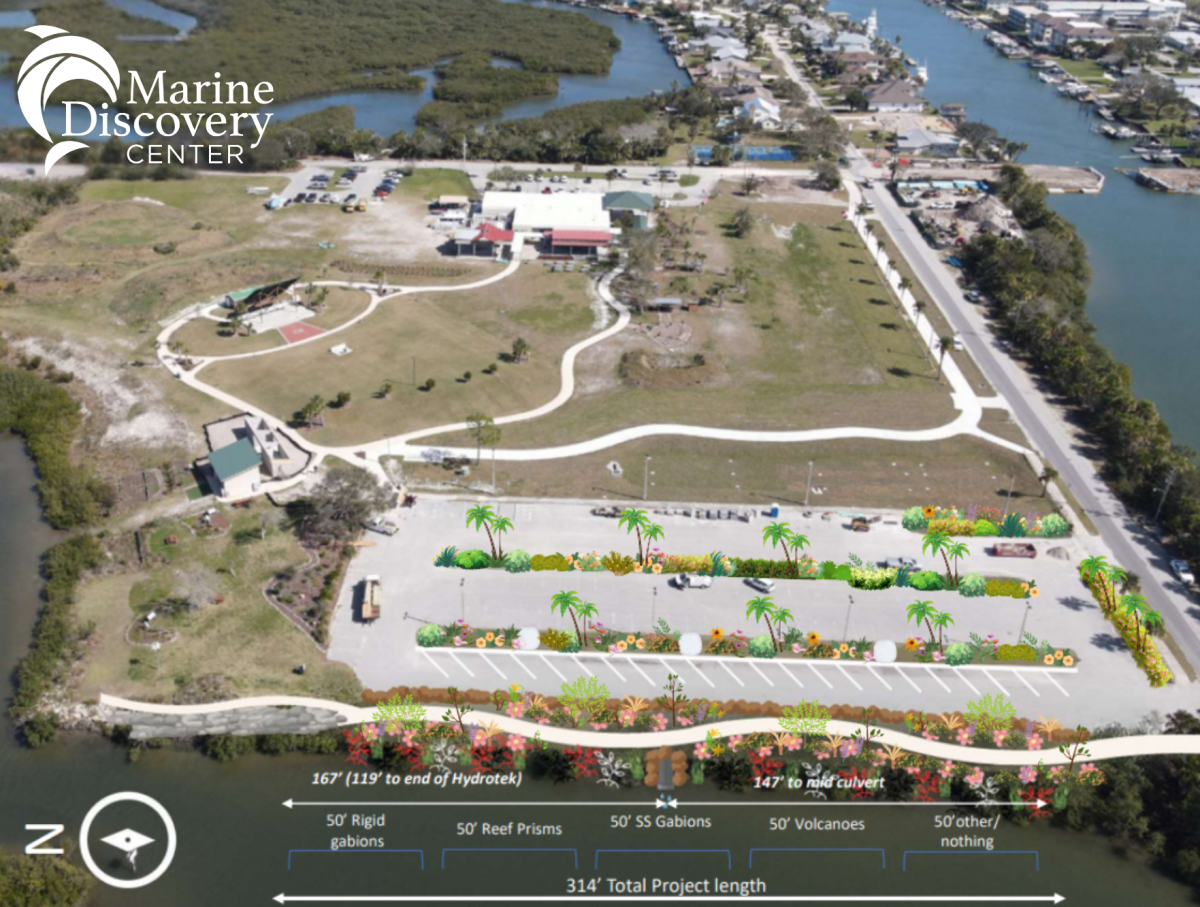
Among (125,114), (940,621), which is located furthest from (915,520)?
(125,114)

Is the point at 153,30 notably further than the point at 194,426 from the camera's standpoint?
Yes

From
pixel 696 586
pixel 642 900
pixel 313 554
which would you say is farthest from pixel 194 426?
pixel 642 900

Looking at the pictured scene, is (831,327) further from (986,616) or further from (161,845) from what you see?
(161,845)

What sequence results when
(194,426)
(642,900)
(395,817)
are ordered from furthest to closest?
(194,426), (395,817), (642,900)

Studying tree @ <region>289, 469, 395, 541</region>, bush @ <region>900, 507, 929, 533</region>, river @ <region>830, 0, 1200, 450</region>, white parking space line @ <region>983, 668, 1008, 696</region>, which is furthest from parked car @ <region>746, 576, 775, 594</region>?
river @ <region>830, 0, 1200, 450</region>

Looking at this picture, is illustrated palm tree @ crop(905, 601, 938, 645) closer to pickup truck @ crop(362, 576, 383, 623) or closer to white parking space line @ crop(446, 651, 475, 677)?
white parking space line @ crop(446, 651, 475, 677)

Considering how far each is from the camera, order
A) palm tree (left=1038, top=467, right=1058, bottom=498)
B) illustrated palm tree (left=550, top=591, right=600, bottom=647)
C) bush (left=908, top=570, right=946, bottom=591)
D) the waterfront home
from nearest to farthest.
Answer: illustrated palm tree (left=550, top=591, right=600, bottom=647), bush (left=908, top=570, right=946, bottom=591), palm tree (left=1038, top=467, right=1058, bottom=498), the waterfront home
